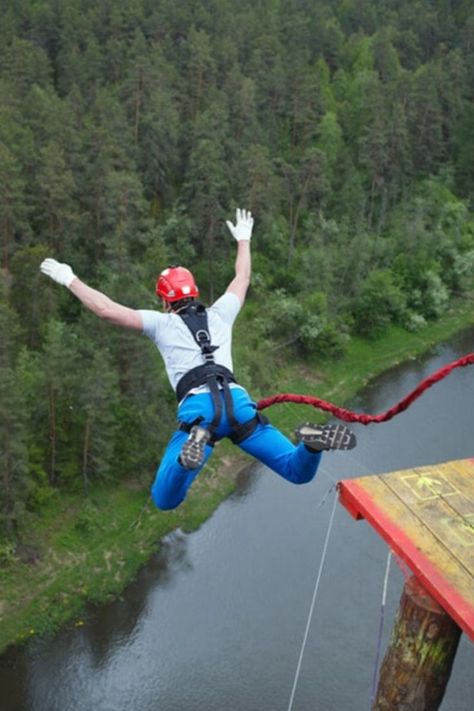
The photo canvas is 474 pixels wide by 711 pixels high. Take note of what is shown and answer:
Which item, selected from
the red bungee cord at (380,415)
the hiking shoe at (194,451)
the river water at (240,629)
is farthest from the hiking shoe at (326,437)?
the river water at (240,629)

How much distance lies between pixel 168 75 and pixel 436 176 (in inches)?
724

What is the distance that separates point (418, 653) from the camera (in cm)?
440

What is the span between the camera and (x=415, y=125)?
47969 mm

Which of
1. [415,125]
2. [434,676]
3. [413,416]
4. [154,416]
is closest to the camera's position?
[434,676]

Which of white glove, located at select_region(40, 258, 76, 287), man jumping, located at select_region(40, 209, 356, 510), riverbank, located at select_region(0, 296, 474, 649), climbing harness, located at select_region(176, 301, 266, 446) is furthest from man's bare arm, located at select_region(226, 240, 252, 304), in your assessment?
riverbank, located at select_region(0, 296, 474, 649)

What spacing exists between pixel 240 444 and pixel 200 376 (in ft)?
2.06

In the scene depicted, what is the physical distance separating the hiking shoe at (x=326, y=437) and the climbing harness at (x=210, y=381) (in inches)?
28.2

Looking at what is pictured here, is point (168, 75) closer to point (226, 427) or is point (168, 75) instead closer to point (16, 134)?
point (16, 134)

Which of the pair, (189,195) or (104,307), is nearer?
(104,307)

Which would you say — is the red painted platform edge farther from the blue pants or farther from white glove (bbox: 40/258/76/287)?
white glove (bbox: 40/258/76/287)

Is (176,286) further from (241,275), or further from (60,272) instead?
(60,272)

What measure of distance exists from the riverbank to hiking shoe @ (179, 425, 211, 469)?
16.1 m

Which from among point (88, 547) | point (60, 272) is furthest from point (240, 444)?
point (88, 547)

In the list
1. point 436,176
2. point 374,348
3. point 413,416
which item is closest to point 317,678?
point 413,416
